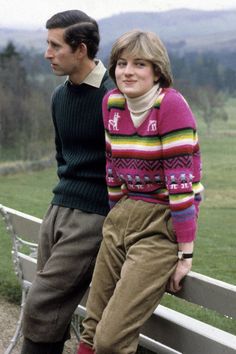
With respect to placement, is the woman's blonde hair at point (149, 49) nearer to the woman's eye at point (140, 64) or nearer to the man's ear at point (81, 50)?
the woman's eye at point (140, 64)

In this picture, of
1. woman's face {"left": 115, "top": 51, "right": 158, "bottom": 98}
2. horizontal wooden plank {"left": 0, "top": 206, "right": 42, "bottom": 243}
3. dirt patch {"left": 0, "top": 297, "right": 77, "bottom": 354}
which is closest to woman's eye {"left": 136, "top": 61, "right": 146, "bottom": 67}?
woman's face {"left": 115, "top": 51, "right": 158, "bottom": 98}

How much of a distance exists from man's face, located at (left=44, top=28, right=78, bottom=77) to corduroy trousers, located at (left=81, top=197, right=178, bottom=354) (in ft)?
2.15

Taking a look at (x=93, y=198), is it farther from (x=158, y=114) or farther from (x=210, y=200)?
(x=210, y=200)

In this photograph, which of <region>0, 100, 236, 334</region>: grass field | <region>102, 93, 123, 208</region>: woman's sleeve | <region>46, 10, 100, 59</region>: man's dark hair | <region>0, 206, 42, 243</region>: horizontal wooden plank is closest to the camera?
<region>102, 93, 123, 208</region>: woman's sleeve

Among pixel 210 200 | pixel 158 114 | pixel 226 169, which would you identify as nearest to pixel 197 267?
pixel 158 114

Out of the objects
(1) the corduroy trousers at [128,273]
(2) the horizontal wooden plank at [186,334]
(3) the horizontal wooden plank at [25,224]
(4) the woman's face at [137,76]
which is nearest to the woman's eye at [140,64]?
(4) the woman's face at [137,76]

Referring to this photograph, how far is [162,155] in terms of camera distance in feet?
9.56

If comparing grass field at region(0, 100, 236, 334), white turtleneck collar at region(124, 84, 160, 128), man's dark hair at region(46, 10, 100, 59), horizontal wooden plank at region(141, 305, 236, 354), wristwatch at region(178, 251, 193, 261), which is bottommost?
grass field at region(0, 100, 236, 334)

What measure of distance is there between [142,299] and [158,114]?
0.67m

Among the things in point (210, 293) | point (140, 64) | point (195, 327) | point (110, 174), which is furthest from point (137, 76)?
point (195, 327)

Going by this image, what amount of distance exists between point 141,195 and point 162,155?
0.20 metres

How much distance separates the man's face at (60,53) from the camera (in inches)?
130

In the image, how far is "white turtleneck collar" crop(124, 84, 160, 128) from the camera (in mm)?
2961

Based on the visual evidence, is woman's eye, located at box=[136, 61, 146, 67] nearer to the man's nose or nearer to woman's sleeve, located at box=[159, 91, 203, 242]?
woman's sleeve, located at box=[159, 91, 203, 242]
